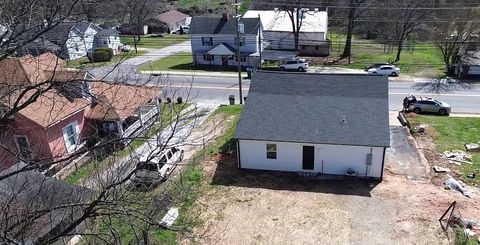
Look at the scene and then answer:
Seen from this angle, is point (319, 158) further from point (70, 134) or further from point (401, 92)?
point (401, 92)

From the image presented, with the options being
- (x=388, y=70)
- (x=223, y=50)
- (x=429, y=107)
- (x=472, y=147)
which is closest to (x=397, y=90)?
(x=388, y=70)

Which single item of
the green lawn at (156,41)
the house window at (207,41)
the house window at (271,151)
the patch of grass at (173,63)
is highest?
the house window at (207,41)

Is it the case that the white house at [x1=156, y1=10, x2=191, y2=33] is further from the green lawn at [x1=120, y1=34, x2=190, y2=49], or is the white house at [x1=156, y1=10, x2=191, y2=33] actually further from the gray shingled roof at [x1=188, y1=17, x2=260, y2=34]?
the gray shingled roof at [x1=188, y1=17, x2=260, y2=34]

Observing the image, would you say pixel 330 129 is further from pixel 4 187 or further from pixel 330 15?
pixel 330 15

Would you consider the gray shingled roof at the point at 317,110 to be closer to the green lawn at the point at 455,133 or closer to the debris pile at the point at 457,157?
the debris pile at the point at 457,157

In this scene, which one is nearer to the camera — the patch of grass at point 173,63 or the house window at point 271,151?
the house window at point 271,151

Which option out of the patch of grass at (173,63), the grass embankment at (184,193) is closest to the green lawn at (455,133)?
the grass embankment at (184,193)

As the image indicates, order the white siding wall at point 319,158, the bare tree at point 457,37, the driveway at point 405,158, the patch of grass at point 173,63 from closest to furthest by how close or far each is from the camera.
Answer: the white siding wall at point 319,158, the driveway at point 405,158, the bare tree at point 457,37, the patch of grass at point 173,63
